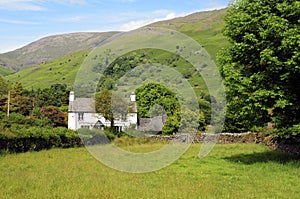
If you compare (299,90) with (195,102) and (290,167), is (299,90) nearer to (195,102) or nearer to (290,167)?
(290,167)

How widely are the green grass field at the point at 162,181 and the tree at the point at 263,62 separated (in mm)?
3319

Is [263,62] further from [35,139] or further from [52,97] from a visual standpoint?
[52,97]

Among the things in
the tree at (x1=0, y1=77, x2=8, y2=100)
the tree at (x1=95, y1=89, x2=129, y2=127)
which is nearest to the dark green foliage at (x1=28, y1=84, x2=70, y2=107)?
the tree at (x1=0, y1=77, x2=8, y2=100)

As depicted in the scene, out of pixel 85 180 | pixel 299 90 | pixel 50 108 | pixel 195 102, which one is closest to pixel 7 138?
pixel 85 180

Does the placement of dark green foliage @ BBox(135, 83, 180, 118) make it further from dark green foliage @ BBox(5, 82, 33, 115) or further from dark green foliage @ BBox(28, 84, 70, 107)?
dark green foliage @ BBox(5, 82, 33, 115)

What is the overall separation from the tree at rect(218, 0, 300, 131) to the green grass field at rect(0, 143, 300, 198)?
3319 mm

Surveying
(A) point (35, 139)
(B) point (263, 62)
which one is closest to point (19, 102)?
(A) point (35, 139)

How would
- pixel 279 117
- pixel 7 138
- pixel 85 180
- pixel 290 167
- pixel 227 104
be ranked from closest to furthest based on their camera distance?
pixel 85 180, pixel 290 167, pixel 279 117, pixel 227 104, pixel 7 138

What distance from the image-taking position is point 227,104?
24531 mm

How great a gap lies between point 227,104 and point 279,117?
11.1 ft

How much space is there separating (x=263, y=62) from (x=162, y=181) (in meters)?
9.83

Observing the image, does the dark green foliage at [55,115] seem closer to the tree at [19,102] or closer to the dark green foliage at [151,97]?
the tree at [19,102]

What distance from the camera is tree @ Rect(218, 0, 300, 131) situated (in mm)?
21125

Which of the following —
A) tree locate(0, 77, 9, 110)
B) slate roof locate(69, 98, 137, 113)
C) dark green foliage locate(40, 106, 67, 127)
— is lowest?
dark green foliage locate(40, 106, 67, 127)
